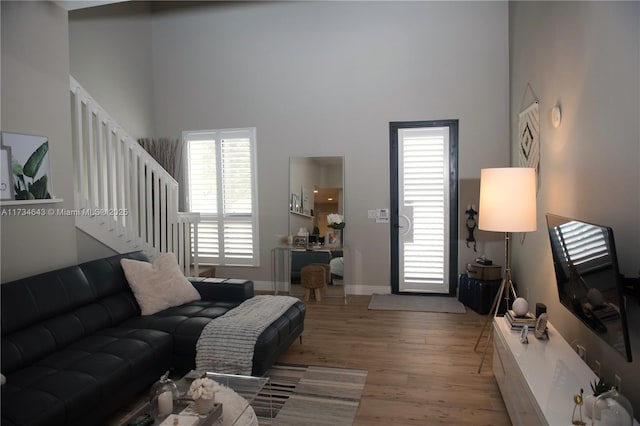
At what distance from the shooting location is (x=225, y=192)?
590 centimetres

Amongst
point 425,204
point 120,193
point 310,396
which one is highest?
point 120,193

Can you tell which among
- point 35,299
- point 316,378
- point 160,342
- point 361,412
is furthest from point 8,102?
point 361,412

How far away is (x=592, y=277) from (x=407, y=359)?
1.81 metres

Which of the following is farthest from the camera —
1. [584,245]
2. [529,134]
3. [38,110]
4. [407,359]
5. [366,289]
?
[366,289]

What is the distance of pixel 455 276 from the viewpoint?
5391mm

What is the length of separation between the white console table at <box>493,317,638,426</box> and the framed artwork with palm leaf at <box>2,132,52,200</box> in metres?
3.43

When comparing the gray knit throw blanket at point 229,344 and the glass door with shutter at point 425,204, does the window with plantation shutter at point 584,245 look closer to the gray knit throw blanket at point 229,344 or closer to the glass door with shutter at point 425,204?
the gray knit throw blanket at point 229,344

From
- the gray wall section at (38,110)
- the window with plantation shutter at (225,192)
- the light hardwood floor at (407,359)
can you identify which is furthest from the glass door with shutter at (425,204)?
the gray wall section at (38,110)

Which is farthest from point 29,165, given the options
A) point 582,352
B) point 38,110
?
point 582,352

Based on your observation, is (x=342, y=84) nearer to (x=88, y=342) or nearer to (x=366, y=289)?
(x=366, y=289)

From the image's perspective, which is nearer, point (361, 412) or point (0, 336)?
point (0, 336)

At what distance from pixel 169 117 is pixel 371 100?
275 cm

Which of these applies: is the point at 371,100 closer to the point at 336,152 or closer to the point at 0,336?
the point at 336,152

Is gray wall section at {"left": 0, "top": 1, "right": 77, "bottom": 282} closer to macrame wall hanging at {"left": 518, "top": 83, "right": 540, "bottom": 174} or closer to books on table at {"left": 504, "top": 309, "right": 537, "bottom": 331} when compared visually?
books on table at {"left": 504, "top": 309, "right": 537, "bottom": 331}
